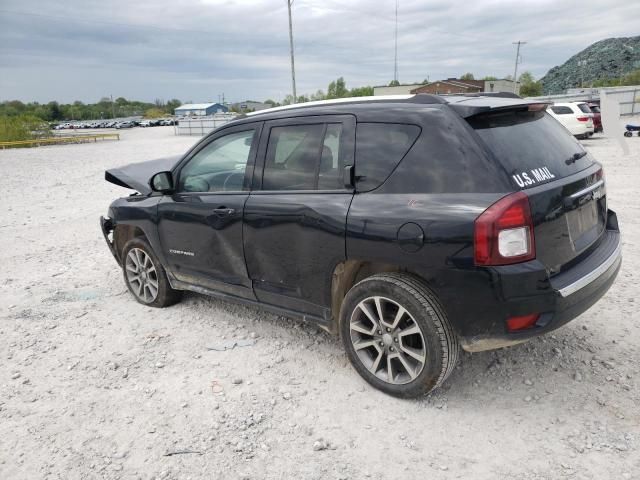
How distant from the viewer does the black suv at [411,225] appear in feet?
8.50

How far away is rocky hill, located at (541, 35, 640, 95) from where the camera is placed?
163 metres

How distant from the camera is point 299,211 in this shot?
3.26 m

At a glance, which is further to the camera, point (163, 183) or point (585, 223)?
point (163, 183)

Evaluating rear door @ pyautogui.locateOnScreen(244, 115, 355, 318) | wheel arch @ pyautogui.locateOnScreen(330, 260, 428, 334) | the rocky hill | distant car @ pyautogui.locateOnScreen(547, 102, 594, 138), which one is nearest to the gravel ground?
wheel arch @ pyautogui.locateOnScreen(330, 260, 428, 334)

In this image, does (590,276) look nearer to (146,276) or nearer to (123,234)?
(146,276)

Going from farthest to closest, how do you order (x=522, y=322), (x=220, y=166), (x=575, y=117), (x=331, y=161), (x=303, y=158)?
1. (x=575, y=117)
2. (x=220, y=166)
3. (x=303, y=158)
4. (x=331, y=161)
5. (x=522, y=322)

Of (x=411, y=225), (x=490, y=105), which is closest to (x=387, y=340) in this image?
(x=411, y=225)

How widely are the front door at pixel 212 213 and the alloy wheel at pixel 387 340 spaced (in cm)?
103

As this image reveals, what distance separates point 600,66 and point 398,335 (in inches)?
8165

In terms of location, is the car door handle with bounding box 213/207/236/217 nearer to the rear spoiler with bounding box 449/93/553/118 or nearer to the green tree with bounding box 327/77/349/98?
the rear spoiler with bounding box 449/93/553/118

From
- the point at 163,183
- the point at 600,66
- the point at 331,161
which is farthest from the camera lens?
the point at 600,66

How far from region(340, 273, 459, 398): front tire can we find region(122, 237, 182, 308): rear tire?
7.10 feet

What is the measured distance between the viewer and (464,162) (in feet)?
8.80

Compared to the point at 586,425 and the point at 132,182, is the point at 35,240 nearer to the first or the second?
the point at 132,182
